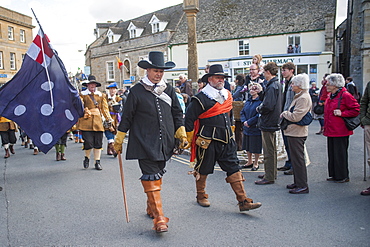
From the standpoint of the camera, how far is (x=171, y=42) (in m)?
35.9

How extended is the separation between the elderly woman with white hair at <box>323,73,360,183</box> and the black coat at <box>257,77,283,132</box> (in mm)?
910

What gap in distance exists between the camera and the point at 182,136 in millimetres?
4777

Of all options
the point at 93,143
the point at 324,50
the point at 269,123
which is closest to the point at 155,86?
the point at 269,123

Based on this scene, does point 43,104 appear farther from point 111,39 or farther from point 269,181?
point 111,39

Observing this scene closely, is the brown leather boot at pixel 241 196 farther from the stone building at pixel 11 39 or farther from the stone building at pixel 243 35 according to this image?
the stone building at pixel 11 39

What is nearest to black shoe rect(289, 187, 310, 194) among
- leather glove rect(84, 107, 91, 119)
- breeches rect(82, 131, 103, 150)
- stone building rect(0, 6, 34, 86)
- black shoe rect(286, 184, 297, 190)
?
black shoe rect(286, 184, 297, 190)

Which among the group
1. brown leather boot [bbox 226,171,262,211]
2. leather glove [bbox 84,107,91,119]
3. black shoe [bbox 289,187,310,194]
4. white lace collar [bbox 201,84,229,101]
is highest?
white lace collar [bbox 201,84,229,101]

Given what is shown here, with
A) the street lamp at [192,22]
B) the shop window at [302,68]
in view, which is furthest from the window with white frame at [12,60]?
the street lamp at [192,22]

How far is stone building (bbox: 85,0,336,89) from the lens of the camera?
26.5m

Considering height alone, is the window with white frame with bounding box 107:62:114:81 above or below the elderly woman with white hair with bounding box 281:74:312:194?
above

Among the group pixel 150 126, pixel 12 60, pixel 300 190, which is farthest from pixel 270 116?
pixel 12 60

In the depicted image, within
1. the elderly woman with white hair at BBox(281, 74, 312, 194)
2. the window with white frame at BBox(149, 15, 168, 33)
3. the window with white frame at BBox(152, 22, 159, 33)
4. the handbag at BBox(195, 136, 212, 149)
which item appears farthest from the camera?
the window with white frame at BBox(152, 22, 159, 33)

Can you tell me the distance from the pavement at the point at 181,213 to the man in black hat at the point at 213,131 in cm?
60

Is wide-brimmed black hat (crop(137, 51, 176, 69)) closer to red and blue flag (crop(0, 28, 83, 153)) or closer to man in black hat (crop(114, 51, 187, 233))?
man in black hat (crop(114, 51, 187, 233))
